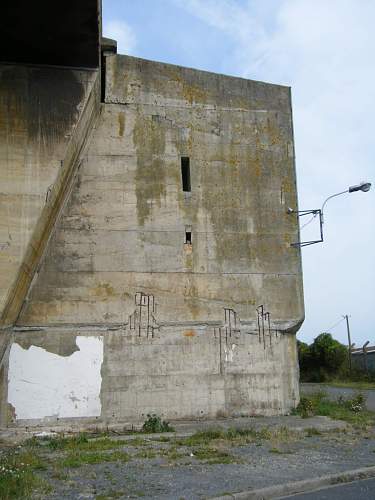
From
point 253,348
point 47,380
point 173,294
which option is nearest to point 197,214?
point 173,294

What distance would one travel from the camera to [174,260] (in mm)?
12312

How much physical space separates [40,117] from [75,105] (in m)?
0.74

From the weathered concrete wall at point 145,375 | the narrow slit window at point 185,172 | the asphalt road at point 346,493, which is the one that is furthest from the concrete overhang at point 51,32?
the asphalt road at point 346,493

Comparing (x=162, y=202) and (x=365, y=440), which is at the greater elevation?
(x=162, y=202)

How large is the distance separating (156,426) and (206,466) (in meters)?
3.62

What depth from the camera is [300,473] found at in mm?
7043

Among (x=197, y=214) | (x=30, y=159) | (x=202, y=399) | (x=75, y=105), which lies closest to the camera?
(x=30, y=159)

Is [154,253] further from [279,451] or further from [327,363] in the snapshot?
[327,363]

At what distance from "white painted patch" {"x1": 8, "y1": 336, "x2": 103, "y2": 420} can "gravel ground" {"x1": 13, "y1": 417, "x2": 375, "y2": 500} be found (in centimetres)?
164

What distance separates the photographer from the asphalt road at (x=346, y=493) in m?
6.11

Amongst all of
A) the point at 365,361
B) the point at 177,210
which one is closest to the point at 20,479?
the point at 177,210

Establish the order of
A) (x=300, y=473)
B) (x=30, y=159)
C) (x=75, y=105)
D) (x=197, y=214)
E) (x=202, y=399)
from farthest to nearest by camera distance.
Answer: (x=197, y=214) < (x=202, y=399) < (x=75, y=105) < (x=30, y=159) < (x=300, y=473)

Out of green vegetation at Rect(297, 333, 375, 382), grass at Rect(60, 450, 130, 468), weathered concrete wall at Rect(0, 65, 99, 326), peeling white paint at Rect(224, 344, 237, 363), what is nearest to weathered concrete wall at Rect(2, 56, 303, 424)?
peeling white paint at Rect(224, 344, 237, 363)

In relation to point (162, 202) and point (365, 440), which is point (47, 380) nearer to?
point (162, 202)
